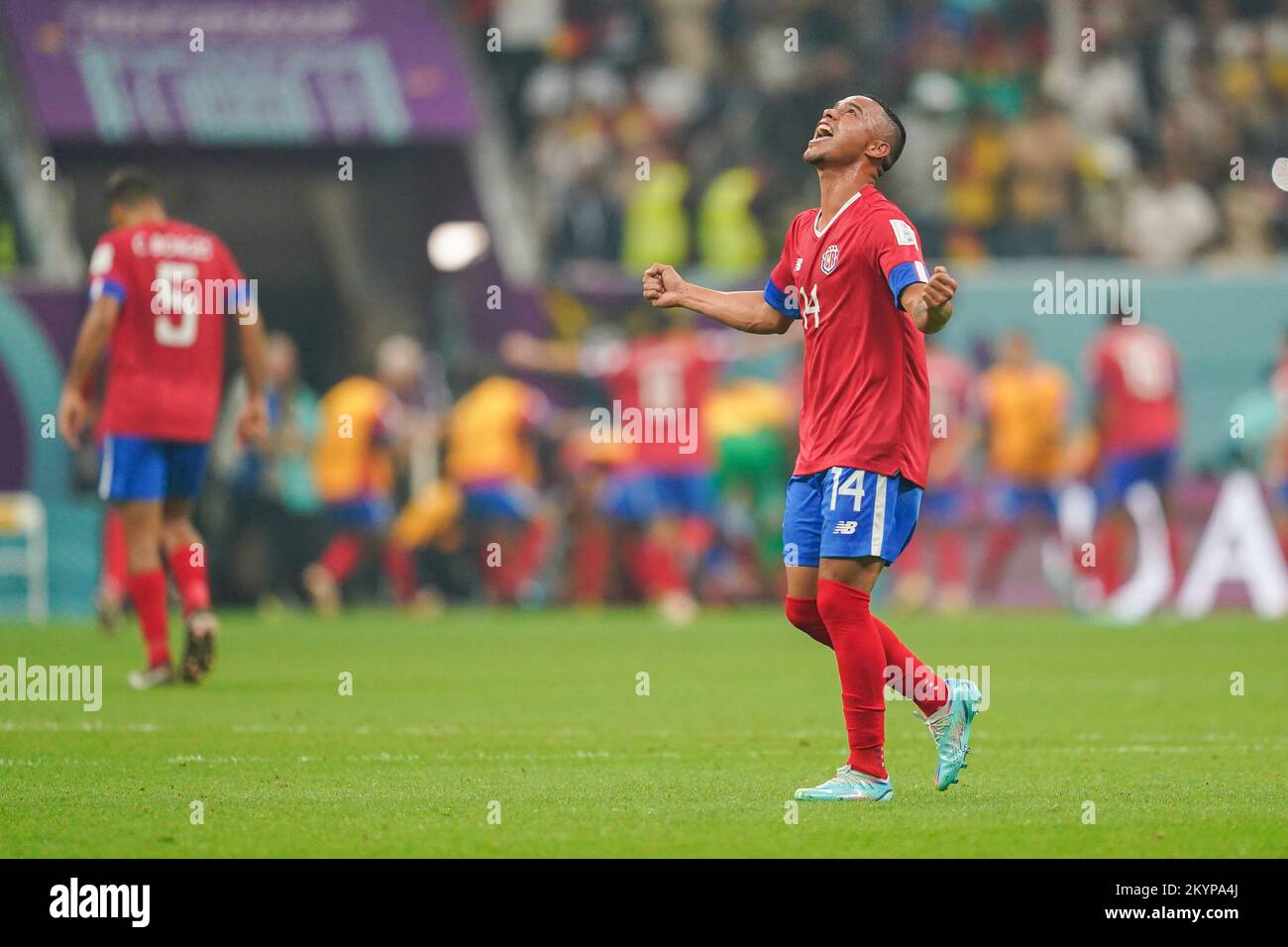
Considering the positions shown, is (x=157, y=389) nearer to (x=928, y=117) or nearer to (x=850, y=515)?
(x=850, y=515)

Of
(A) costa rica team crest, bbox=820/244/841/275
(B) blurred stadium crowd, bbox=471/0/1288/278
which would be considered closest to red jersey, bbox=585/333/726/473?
(B) blurred stadium crowd, bbox=471/0/1288/278

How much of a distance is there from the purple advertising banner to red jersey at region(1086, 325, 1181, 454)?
20.8 ft

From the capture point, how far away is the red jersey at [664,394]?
1897cm

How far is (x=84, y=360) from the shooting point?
11.1m

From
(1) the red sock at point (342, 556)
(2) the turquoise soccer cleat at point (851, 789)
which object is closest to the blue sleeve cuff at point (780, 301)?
(2) the turquoise soccer cleat at point (851, 789)

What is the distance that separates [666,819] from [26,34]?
14.7 meters

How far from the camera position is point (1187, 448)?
65.6 feet

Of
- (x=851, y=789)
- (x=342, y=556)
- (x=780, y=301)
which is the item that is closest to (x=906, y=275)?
(x=780, y=301)

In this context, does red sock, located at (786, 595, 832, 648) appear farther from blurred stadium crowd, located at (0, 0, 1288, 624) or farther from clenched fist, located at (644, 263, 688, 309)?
blurred stadium crowd, located at (0, 0, 1288, 624)

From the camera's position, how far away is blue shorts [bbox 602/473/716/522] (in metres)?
19.3

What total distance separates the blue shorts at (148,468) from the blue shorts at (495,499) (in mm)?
8239

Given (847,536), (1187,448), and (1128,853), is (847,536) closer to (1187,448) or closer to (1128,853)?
(1128,853)

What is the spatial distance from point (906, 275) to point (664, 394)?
39.1 ft

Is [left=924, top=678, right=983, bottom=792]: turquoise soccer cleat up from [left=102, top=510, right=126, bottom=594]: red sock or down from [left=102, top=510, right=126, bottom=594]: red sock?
down
